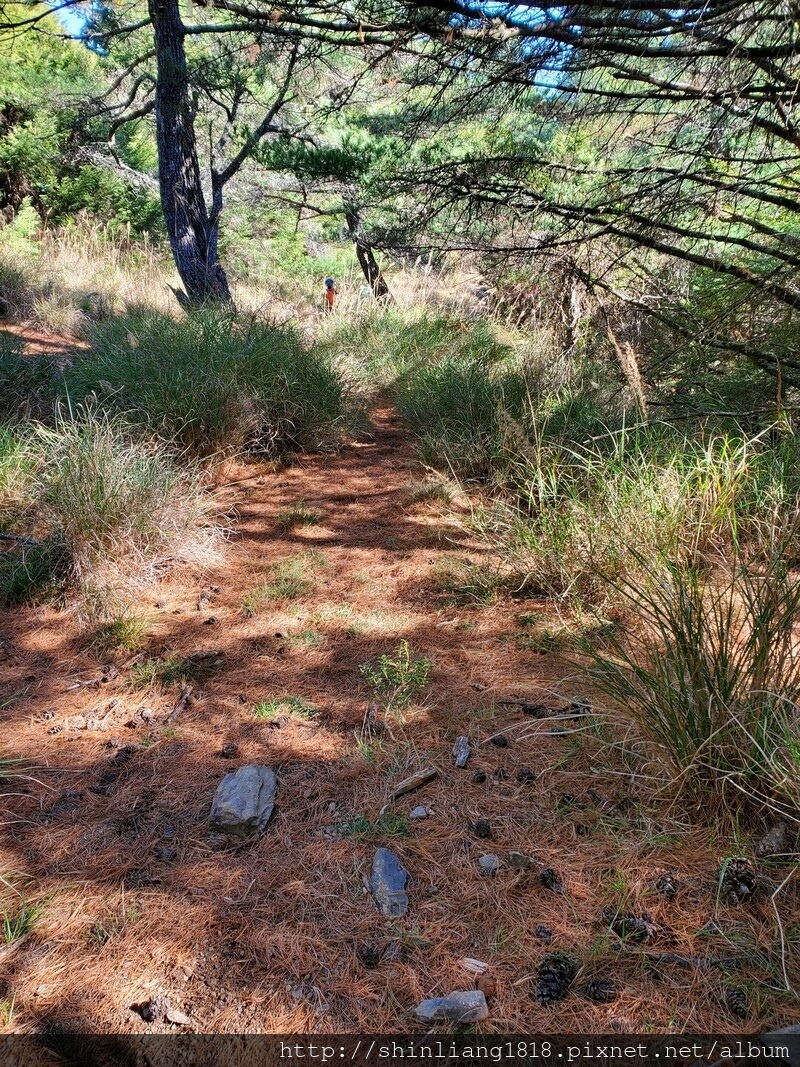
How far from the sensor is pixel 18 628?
3014mm

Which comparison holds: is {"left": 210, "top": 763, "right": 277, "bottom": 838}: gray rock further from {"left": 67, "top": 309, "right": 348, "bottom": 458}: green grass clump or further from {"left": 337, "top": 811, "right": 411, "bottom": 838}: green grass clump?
{"left": 67, "top": 309, "right": 348, "bottom": 458}: green grass clump

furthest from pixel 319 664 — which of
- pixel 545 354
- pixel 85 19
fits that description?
pixel 85 19

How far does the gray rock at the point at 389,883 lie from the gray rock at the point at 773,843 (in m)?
0.91

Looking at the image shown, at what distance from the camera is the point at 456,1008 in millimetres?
1425

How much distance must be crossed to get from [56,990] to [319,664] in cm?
140

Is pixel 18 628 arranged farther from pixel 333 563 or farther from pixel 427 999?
pixel 427 999

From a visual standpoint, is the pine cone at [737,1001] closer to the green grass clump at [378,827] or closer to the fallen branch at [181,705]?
the green grass clump at [378,827]

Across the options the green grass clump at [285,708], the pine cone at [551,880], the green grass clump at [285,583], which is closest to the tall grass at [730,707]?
the pine cone at [551,880]

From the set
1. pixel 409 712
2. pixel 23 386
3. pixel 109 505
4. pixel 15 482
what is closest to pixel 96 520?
pixel 109 505

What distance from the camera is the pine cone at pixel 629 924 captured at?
1.54m

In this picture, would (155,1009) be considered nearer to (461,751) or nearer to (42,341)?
(461,751)

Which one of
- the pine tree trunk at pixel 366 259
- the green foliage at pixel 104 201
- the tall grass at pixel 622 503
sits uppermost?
the green foliage at pixel 104 201

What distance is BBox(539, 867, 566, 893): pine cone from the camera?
1684 mm

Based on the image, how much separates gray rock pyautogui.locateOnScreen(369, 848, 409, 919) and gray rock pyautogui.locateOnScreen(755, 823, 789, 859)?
35.6 inches
